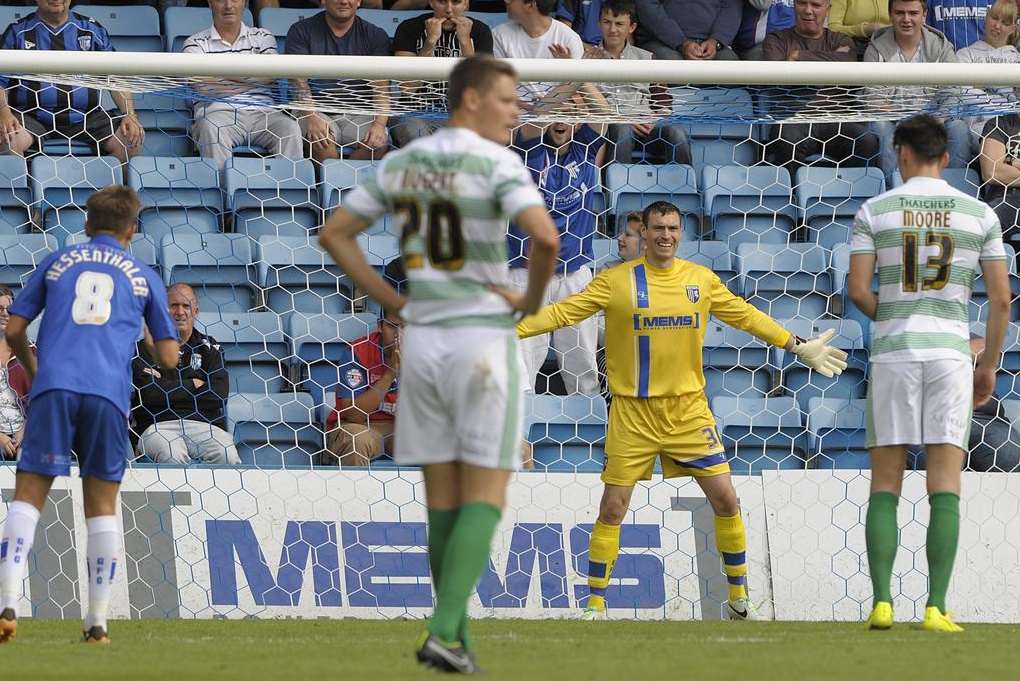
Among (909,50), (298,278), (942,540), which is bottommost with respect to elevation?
(942,540)

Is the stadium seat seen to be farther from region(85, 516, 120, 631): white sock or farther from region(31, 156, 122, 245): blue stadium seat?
region(85, 516, 120, 631): white sock

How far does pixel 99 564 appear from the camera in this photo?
5914 millimetres

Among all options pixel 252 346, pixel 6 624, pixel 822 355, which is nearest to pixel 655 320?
pixel 822 355

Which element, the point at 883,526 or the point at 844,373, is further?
the point at 844,373

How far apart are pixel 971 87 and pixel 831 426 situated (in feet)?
6.62

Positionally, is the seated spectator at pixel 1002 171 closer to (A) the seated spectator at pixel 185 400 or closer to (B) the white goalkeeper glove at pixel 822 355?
(B) the white goalkeeper glove at pixel 822 355

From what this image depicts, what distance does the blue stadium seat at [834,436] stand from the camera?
8984 millimetres

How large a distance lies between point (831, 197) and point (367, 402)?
3.09 m

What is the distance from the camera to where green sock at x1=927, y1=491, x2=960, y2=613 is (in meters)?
6.16

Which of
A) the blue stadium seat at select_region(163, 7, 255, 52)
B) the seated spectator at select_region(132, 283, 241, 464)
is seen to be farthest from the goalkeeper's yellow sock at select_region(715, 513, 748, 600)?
the blue stadium seat at select_region(163, 7, 255, 52)

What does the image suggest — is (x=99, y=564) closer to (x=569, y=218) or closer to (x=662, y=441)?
(x=662, y=441)

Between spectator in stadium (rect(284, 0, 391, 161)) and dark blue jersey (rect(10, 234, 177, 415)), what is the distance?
112 inches

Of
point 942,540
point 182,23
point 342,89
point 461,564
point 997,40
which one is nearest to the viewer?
point 461,564

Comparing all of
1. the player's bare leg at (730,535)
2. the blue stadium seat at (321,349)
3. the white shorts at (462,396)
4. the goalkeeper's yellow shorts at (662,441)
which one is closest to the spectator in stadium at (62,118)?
the blue stadium seat at (321,349)
